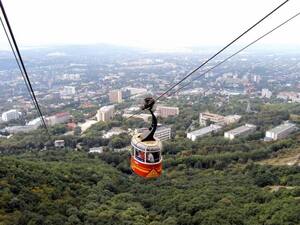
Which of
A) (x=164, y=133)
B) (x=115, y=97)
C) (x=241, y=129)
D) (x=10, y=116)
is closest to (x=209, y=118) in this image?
(x=241, y=129)

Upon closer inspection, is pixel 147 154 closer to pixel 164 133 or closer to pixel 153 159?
pixel 153 159

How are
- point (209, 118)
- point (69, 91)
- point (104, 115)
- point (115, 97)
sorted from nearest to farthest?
point (209, 118) → point (104, 115) → point (115, 97) → point (69, 91)

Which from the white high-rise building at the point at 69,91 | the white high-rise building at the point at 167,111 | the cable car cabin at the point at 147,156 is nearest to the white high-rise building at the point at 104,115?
the white high-rise building at the point at 167,111

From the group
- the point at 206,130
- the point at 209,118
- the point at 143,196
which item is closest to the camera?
the point at 143,196

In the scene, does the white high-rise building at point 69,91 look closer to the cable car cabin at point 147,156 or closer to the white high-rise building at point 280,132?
the white high-rise building at point 280,132

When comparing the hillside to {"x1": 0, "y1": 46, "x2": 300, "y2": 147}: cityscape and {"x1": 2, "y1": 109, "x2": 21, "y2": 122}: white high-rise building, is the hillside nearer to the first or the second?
{"x1": 0, "y1": 46, "x2": 300, "y2": 147}: cityscape

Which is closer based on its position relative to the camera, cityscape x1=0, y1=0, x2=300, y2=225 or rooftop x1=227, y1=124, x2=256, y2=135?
cityscape x1=0, y1=0, x2=300, y2=225

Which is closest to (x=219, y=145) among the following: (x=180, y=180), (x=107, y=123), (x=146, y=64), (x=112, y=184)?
(x=180, y=180)

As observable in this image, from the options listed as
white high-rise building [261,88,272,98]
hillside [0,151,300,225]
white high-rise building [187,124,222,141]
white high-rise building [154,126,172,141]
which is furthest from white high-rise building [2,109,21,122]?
white high-rise building [261,88,272,98]
